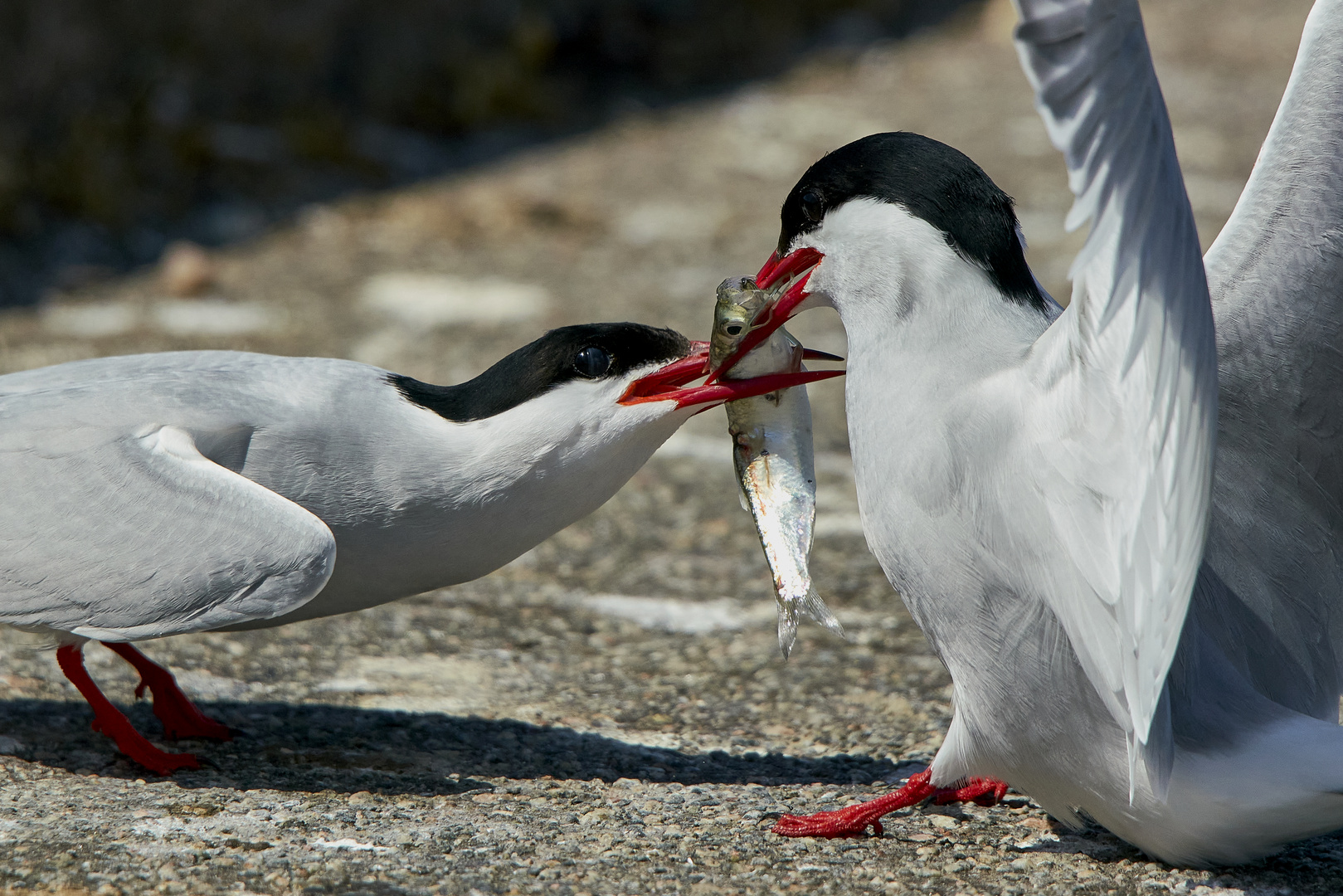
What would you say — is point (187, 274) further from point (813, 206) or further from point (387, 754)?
point (813, 206)

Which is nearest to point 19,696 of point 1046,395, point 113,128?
point 1046,395

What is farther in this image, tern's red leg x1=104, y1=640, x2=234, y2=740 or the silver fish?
tern's red leg x1=104, y1=640, x2=234, y2=740

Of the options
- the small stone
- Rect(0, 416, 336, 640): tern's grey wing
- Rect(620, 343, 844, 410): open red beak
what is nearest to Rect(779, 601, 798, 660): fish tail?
Rect(620, 343, 844, 410): open red beak

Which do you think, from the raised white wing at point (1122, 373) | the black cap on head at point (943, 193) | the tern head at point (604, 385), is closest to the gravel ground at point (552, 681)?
the raised white wing at point (1122, 373)

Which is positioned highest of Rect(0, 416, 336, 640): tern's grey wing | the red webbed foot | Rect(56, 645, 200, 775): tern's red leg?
Rect(0, 416, 336, 640): tern's grey wing

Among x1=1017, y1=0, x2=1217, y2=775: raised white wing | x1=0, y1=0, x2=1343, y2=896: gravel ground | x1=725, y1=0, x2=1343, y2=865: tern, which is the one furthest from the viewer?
x1=0, y1=0, x2=1343, y2=896: gravel ground

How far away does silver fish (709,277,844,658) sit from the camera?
2875 millimetres

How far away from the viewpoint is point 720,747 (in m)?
3.27

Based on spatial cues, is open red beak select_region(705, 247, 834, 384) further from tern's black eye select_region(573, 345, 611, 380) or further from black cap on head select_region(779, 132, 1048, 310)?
tern's black eye select_region(573, 345, 611, 380)

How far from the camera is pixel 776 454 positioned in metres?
3.10

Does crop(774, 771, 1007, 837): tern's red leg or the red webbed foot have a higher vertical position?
crop(774, 771, 1007, 837): tern's red leg

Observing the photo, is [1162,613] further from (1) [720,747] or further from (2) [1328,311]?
(1) [720,747]

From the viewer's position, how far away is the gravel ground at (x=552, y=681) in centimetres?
253

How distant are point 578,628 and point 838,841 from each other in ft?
4.77
